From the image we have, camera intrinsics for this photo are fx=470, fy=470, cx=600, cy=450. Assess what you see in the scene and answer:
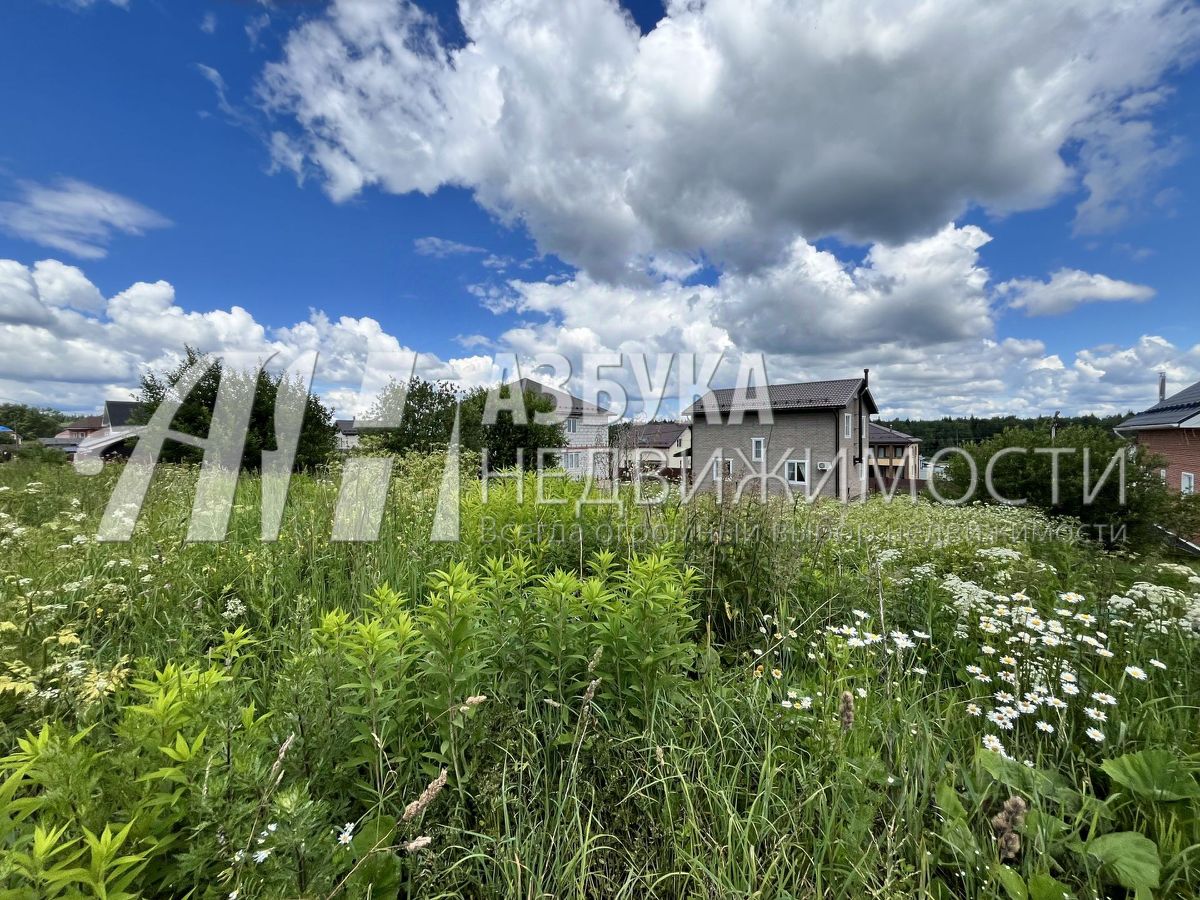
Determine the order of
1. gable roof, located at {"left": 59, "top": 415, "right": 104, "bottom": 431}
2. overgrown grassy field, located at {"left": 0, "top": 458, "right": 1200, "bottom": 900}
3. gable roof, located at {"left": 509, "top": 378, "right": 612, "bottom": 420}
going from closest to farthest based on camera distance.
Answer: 1. overgrown grassy field, located at {"left": 0, "top": 458, "right": 1200, "bottom": 900}
2. gable roof, located at {"left": 509, "top": 378, "right": 612, "bottom": 420}
3. gable roof, located at {"left": 59, "top": 415, "right": 104, "bottom": 431}

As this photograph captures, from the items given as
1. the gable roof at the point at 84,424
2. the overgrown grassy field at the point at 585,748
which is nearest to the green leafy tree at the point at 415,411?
the overgrown grassy field at the point at 585,748

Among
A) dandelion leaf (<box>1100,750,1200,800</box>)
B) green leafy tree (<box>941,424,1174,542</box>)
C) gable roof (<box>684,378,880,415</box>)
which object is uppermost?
gable roof (<box>684,378,880,415</box>)

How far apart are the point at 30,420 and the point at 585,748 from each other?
7725 centimetres

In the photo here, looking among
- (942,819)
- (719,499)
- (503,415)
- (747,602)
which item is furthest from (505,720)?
(503,415)

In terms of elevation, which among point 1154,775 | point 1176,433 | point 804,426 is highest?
point 804,426

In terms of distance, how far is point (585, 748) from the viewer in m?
1.61

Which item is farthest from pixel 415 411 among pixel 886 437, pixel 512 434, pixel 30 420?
pixel 30 420

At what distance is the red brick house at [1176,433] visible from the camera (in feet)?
49.8

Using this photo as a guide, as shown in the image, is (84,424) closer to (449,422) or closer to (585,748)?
(449,422)

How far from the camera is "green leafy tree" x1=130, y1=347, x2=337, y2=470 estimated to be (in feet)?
52.6

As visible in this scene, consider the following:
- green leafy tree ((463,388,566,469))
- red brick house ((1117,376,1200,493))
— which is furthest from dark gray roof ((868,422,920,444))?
green leafy tree ((463,388,566,469))

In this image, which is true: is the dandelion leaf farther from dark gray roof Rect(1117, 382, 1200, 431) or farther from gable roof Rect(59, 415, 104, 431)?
gable roof Rect(59, 415, 104, 431)

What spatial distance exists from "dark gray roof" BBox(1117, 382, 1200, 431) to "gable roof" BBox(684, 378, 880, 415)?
33.2 feet

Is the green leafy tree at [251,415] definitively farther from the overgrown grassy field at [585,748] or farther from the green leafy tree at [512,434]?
the overgrown grassy field at [585,748]
